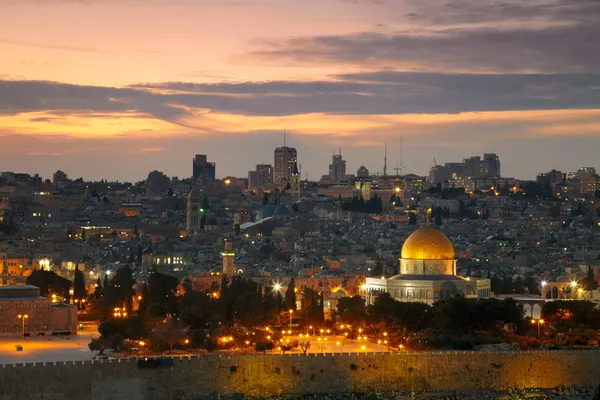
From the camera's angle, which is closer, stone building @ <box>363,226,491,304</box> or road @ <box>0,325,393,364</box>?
road @ <box>0,325,393,364</box>

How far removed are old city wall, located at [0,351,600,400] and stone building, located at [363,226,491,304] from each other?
14.6 metres

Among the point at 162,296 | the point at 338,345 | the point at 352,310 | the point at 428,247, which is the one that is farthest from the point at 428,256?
the point at 338,345

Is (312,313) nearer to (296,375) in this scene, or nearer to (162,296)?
(162,296)

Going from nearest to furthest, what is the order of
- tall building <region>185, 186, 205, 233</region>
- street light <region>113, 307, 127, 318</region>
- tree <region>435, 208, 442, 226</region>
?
street light <region>113, 307, 127, 318</region> < tall building <region>185, 186, 205, 233</region> < tree <region>435, 208, 442, 226</region>

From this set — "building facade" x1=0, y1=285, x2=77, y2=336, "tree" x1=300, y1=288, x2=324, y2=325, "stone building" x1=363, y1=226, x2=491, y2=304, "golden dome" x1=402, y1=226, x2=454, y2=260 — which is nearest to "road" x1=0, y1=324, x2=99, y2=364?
"building facade" x1=0, y1=285, x2=77, y2=336

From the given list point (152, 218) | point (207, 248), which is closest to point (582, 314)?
point (207, 248)

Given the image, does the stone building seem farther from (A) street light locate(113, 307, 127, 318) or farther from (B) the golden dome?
(A) street light locate(113, 307, 127, 318)

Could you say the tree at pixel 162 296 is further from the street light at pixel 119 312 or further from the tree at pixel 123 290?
the street light at pixel 119 312

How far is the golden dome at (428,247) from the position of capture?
2530 inches

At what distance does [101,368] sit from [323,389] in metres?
5.84

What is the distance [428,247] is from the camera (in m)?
64.3

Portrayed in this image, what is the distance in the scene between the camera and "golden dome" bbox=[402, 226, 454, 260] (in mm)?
64250

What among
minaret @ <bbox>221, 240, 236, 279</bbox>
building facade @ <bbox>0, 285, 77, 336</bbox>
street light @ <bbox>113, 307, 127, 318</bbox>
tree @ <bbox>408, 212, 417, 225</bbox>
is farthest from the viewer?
tree @ <bbox>408, 212, 417, 225</bbox>

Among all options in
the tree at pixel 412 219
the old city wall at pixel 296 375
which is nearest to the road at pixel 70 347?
the old city wall at pixel 296 375
